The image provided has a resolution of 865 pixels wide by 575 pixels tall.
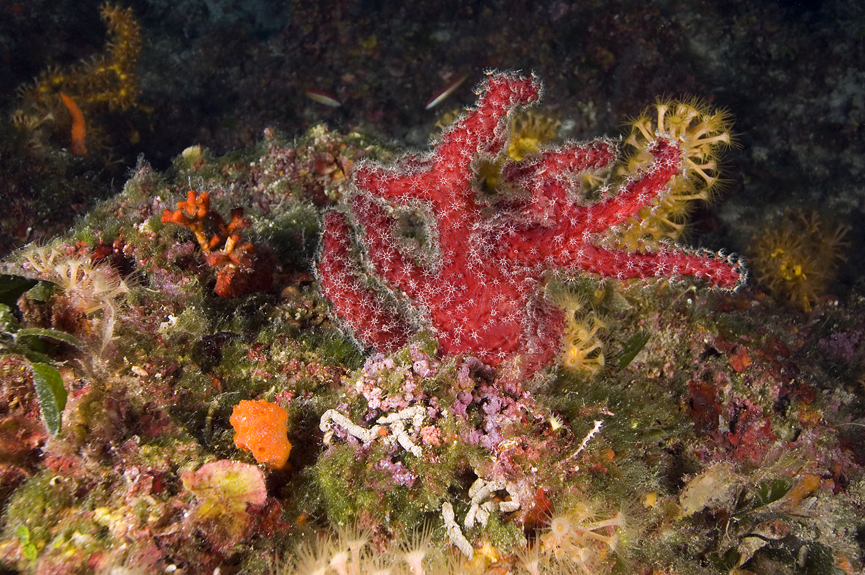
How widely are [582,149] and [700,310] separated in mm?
2278

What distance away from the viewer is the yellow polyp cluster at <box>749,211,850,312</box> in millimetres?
5969

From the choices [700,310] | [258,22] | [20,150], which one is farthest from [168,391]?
[258,22]

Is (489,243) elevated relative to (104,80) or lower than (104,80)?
elevated

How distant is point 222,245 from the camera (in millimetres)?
3324

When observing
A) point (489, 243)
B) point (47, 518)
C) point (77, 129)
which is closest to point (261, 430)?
point (47, 518)

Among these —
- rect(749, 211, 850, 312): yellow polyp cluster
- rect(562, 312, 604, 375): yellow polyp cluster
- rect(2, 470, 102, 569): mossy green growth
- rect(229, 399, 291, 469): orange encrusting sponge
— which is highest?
rect(2, 470, 102, 569): mossy green growth

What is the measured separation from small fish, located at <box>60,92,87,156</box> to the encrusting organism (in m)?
5.91

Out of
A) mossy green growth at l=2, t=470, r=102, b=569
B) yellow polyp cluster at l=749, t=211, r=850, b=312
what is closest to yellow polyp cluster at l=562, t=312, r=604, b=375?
mossy green growth at l=2, t=470, r=102, b=569

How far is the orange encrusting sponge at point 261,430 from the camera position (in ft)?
7.57

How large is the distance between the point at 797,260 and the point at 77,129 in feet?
35.9

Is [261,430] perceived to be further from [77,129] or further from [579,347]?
[77,129]

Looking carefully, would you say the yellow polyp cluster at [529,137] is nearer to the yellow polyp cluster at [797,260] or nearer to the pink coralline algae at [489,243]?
the pink coralline algae at [489,243]

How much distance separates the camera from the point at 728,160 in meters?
7.89

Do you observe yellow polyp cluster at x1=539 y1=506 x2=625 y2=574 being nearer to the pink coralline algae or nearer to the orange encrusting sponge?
the pink coralline algae
